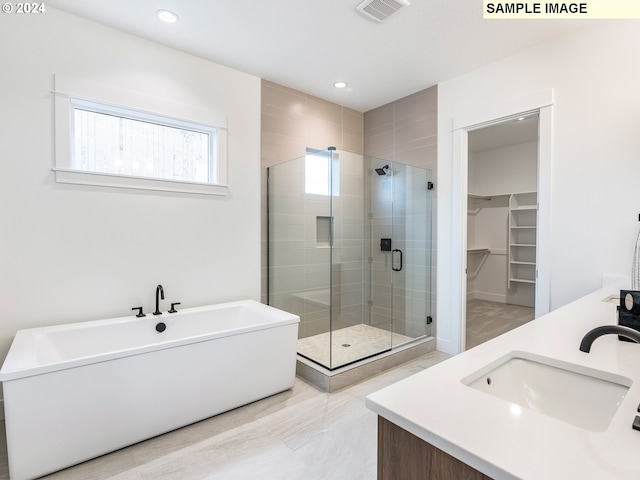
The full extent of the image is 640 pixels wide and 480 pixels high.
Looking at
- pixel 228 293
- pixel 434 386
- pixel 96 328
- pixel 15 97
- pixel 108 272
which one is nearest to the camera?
pixel 434 386

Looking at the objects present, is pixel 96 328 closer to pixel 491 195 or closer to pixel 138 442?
pixel 138 442

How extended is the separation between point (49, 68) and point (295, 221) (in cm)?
230

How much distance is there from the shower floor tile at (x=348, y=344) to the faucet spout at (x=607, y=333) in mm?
2096

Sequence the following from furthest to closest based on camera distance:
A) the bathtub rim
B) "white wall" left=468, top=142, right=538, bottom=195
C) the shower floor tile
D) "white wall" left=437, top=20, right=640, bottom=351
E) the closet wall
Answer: the closet wall → "white wall" left=468, top=142, right=538, bottom=195 → the shower floor tile → "white wall" left=437, top=20, right=640, bottom=351 → the bathtub rim

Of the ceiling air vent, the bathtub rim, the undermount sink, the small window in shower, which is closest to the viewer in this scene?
the undermount sink

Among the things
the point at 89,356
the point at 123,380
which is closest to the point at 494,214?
the point at 123,380

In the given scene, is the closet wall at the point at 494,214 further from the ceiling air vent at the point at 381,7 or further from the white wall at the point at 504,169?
the ceiling air vent at the point at 381,7

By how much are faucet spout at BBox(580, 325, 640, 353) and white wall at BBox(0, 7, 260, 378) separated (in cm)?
281

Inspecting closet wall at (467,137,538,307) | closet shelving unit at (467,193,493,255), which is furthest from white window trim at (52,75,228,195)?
closet shelving unit at (467,193,493,255)

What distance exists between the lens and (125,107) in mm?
2658

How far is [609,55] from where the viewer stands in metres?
2.43

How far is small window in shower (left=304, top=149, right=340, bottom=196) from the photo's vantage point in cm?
317

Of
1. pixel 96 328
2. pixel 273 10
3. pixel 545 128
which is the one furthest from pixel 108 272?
pixel 545 128

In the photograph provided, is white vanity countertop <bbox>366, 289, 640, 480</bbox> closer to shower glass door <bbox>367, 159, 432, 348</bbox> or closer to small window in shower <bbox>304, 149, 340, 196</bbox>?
small window in shower <bbox>304, 149, 340, 196</bbox>
